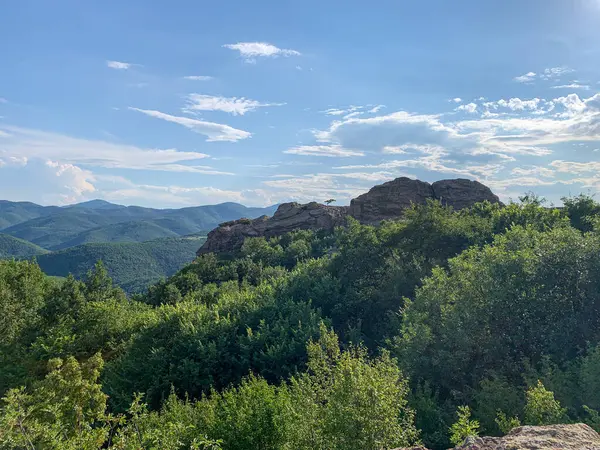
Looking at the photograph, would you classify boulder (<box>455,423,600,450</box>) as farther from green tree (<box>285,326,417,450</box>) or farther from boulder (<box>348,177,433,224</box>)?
boulder (<box>348,177,433,224</box>)

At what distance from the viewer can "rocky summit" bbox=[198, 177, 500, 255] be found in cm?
7431

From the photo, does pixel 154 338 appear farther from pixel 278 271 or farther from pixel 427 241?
pixel 278 271

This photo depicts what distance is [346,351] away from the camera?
35.3 ft

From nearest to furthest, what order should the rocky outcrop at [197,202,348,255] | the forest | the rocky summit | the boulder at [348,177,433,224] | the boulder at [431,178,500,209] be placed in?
the forest
the boulder at [431,178,500,209]
the rocky summit
the boulder at [348,177,433,224]
the rocky outcrop at [197,202,348,255]

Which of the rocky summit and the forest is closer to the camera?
the forest

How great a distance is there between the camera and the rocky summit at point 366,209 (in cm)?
7431

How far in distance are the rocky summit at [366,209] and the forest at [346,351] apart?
1447 inches

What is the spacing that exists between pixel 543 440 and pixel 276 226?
3029 inches

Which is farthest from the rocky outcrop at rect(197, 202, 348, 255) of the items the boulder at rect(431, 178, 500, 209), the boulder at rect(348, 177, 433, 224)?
the boulder at rect(431, 178, 500, 209)

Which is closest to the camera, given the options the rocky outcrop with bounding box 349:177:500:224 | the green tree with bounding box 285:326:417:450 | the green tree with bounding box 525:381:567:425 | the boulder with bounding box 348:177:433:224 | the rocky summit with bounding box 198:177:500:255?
the green tree with bounding box 285:326:417:450

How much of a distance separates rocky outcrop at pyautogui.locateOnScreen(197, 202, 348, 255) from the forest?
142ft

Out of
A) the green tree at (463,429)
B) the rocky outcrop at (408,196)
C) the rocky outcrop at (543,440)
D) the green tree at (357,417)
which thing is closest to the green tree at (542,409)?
the green tree at (463,429)

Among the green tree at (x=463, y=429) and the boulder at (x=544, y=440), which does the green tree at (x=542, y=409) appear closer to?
the green tree at (x=463, y=429)

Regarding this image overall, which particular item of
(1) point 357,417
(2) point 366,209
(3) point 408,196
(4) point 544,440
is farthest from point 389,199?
(4) point 544,440
